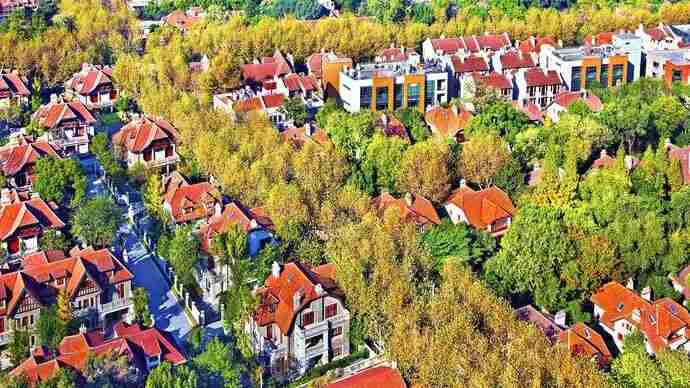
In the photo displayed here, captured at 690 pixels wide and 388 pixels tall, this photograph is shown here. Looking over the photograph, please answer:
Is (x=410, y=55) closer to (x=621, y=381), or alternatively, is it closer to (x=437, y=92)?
(x=437, y=92)

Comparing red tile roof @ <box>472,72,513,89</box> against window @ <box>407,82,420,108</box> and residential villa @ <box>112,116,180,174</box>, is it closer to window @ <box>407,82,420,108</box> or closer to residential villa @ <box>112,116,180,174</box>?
window @ <box>407,82,420,108</box>

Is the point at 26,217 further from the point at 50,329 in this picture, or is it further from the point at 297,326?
the point at 297,326

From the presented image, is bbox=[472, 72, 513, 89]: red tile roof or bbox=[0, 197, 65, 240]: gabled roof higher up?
bbox=[472, 72, 513, 89]: red tile roof

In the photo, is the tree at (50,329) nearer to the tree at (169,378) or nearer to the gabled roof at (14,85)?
the tree at (169,378)

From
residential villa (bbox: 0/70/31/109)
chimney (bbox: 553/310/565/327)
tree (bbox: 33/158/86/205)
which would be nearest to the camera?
chimney (bbox: 553/310/565/327)

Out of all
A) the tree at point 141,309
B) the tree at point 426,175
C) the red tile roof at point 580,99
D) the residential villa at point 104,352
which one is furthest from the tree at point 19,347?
the red tile roof at point 580,99

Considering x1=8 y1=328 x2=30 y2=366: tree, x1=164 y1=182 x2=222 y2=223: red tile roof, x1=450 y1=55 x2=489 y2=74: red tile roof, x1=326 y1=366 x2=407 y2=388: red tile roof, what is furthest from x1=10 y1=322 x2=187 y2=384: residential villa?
x1=450 y1=55 x2=489 y2=74: red tile roof
